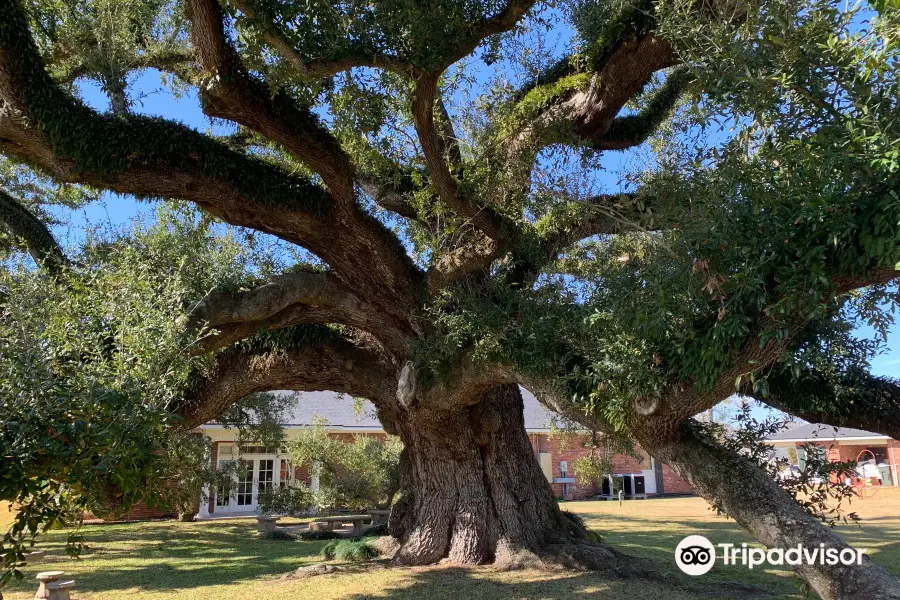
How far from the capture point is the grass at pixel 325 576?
26.4 feet

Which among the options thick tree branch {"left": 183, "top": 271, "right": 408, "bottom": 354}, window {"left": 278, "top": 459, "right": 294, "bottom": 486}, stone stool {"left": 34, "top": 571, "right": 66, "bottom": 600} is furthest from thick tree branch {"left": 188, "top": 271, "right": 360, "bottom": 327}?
window {"left": 278, "top": 459, "right": 294, "bottom": 486}

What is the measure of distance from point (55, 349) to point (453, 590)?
5.43m

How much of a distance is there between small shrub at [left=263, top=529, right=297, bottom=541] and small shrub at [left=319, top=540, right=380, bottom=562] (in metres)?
4.35

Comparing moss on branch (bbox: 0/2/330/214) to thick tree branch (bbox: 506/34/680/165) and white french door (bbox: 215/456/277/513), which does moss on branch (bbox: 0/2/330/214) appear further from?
white french door (bbox: 215/456/277/513)

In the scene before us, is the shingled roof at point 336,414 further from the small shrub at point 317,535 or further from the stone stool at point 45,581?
the stone stool at point 45,581

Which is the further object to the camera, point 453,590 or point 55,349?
point 453,590

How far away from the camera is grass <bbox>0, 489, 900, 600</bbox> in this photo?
8.04 metres

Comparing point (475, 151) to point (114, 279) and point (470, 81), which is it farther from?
point (114, 279)

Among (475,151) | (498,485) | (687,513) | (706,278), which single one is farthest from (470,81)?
(687,513)

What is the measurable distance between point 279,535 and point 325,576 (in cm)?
667

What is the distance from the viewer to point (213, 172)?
24.6 ft

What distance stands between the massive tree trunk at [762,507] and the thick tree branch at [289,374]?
4616 millimetres

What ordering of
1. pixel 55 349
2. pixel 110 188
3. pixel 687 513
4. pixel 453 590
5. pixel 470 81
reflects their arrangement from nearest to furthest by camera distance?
1. pixel 55 349
2. pixel 110 188
3. pixel 453 590
4. pixel 470 81
5. pixel 687 513

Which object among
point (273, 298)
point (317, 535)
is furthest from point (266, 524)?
point (273, 298)
